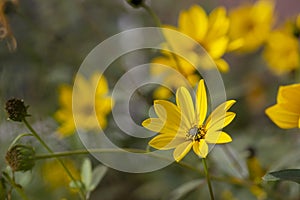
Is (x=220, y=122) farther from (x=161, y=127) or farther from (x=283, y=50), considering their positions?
(x=283, y=50)

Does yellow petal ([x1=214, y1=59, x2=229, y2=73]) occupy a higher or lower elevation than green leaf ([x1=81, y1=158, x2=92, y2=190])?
higher

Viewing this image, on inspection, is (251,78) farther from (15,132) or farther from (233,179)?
(15,132)

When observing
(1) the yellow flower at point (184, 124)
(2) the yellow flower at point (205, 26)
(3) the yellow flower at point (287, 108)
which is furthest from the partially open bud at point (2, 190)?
(2) the yellow flower at point (205, 26)

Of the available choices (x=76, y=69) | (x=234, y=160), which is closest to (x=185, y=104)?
(x=234, y=160)

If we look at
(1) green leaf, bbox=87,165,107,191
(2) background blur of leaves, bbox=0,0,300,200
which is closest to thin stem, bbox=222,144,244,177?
(2) background blur of leaves, bbox=0,0,300,200

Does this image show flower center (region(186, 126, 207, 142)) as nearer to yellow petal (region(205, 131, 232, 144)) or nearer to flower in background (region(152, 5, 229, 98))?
yellow petal (region(205, 131, 232, 144))

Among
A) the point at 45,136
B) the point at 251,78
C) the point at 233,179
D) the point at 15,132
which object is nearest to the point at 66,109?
the point at 45,136
